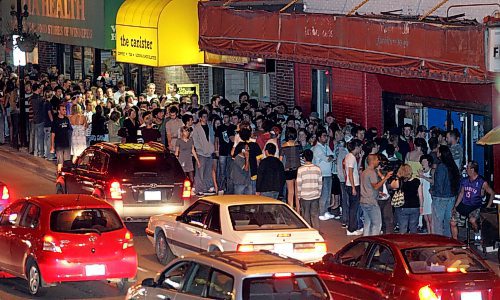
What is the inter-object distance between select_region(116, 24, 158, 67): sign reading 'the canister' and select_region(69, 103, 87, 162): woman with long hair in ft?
14.7

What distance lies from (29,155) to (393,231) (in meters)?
15.0

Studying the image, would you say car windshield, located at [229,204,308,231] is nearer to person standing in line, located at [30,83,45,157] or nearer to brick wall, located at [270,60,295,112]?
brick wall, located at [270,60,295,112]

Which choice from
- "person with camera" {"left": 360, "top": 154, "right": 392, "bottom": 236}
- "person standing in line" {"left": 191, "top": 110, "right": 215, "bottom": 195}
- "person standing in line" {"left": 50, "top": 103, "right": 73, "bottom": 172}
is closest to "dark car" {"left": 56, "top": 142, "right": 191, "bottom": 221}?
"person standing in line" {"left": 191, "top": 110, "right": 215, "bottom": 195}

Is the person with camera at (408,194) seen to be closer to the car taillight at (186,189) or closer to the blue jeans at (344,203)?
the blue jeans at (344,203)

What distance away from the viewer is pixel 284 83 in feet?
104

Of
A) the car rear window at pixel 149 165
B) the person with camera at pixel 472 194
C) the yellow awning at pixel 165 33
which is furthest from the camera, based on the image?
the yellow awning at pixel 165 33

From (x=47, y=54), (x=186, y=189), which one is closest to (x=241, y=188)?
(x=186, y=189)

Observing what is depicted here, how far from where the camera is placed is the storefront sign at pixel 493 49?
19.2m

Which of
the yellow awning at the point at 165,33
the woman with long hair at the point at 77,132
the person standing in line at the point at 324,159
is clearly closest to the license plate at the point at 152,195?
the person standing in line at the point at 324,159

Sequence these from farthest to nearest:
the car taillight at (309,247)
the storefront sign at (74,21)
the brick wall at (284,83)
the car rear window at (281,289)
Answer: the storefront sign at (74,21) → the brick wall at (284,83) → the car taillight at (309,247) → the car rear window at (281,289)

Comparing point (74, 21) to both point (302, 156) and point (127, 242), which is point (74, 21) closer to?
point (302, 156)

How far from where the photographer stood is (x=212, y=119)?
27406 millimetres

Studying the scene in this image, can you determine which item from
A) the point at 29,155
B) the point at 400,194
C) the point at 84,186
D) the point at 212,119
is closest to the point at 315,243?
the point at 400,194

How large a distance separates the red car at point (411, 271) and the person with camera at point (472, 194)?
4.91 meters
